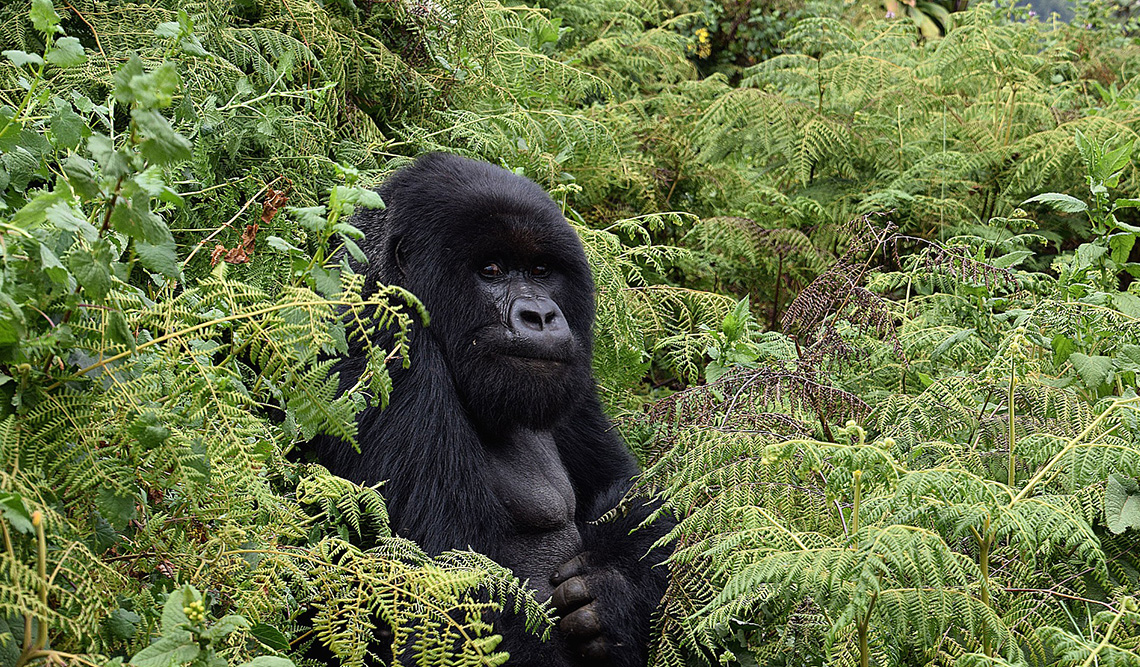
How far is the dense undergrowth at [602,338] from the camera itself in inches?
55.6

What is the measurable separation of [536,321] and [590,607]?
71cm

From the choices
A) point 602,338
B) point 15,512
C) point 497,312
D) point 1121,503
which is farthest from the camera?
point 602,338

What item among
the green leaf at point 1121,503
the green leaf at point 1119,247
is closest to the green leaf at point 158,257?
the green leaf at point 1121,503

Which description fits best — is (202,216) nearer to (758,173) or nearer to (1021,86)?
(758,173)

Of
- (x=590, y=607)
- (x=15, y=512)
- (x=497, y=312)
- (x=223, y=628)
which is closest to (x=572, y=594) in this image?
(x=590, y=607)

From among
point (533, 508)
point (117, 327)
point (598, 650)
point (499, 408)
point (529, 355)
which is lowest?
point (598, 650)

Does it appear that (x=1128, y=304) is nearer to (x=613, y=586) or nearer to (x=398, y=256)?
→ (x=613, y=586)

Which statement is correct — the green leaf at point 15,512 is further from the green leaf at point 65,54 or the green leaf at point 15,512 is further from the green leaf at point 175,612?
the green leaf at point 65,54

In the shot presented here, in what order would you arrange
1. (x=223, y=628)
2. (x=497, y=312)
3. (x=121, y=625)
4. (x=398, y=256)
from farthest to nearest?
1. (x=398, y=256)
2. (x=497, y=312)
3. (x=121, y=625)
4. (x=223, y=628)

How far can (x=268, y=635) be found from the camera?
5.38ft

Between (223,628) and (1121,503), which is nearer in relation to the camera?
(223,628)

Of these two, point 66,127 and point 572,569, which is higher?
point 66,127

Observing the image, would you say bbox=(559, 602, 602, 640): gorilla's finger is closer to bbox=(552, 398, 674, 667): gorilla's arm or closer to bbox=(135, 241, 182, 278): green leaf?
bbox=(552, 398, 674, 667): gorilla's arm

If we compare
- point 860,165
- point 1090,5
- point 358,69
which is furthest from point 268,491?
point 1090,5
